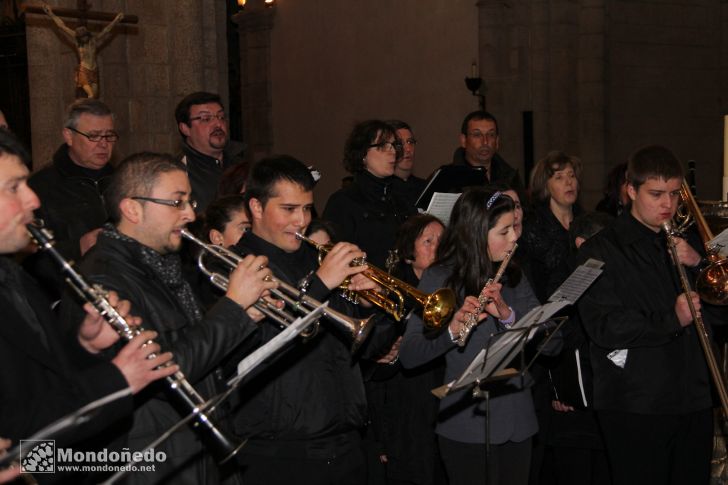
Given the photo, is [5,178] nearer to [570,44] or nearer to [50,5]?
[50,5]

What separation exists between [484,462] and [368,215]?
7.36 ft

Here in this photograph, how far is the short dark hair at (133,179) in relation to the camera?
3.44 metres

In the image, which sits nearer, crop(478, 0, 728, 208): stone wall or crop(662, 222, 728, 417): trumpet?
crop(662, 222, 728, 417): trumpet

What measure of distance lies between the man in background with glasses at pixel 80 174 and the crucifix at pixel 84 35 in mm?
1387

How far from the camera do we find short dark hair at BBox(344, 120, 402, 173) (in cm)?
630

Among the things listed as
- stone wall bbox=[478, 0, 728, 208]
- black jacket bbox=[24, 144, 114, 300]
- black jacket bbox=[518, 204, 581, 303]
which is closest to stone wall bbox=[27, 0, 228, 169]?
black jacket bbox=[24, 144, 114, 300]

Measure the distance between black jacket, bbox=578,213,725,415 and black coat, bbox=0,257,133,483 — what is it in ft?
9.06

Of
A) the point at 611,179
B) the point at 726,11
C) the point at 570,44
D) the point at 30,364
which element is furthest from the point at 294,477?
the point at 726,11

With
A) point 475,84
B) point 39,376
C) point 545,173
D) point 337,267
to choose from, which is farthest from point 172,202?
point 475,84

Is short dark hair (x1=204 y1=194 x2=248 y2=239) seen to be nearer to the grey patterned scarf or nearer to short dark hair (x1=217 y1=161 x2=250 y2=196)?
short dark hair (x1=217 y1=161 x2=250 y2=196)

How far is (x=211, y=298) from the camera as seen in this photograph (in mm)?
4301

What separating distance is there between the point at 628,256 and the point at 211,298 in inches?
87.8

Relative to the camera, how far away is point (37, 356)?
9.15 ft

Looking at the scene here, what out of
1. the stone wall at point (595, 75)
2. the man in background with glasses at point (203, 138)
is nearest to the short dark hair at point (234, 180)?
the man in background with glasses at point (203, 138)
